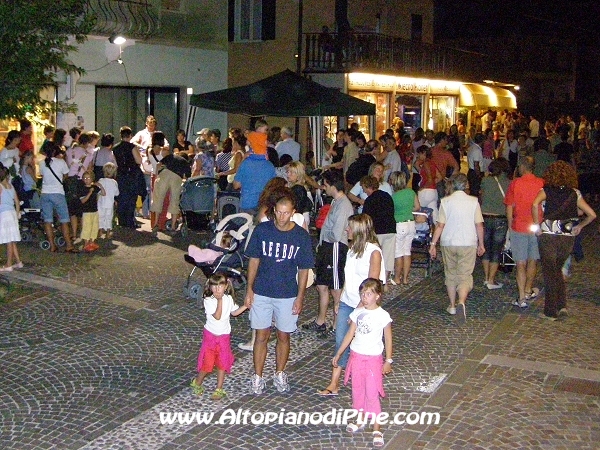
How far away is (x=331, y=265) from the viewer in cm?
918

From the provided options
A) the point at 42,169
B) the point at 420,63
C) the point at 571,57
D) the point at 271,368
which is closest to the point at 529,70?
the point at 571,57

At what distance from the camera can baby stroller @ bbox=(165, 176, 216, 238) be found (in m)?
14.8

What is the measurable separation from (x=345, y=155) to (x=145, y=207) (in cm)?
436

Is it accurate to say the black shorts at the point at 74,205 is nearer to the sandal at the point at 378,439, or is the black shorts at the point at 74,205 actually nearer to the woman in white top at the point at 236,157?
the woman in white top at the point at 236,157

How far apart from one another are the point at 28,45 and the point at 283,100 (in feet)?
18.8

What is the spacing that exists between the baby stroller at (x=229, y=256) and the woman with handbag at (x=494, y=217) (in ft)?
11.9

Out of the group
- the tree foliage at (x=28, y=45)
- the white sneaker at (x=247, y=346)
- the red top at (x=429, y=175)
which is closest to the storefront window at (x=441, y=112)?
the red top at (x=429, y=175)

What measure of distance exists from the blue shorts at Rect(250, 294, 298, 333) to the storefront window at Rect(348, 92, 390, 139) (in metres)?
19.3

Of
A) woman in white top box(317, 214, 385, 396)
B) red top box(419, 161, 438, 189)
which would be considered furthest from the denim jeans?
red top box(419, 161, 438, 189)

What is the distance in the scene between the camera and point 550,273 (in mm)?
10492

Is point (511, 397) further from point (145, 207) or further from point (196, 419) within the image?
point (145, 207)

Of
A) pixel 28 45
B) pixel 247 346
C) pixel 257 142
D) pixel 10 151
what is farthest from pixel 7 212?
pixel 247 346

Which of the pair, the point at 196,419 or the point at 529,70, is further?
the point at 529,70

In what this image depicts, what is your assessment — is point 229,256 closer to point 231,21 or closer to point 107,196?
point 107,196
